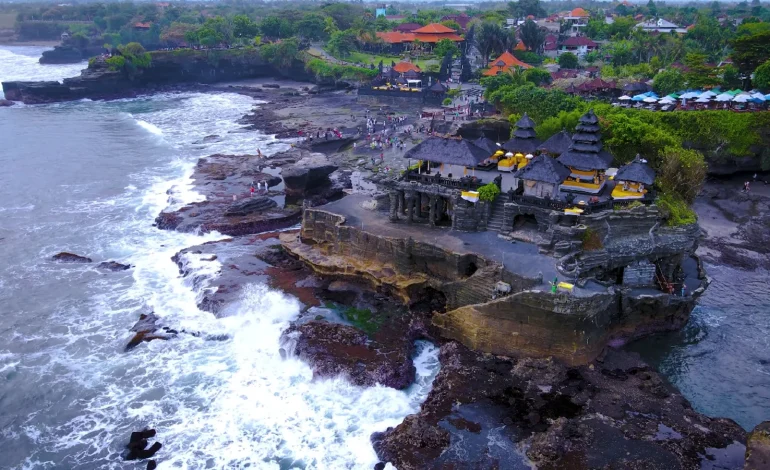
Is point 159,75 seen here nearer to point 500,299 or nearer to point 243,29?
point 243,29

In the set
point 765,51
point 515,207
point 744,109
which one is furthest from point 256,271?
point 765,51

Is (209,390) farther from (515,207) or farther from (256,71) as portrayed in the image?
(256,71)

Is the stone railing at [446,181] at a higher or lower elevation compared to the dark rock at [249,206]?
higher

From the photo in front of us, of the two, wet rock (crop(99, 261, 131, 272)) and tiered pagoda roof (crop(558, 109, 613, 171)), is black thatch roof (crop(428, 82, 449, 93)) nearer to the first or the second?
tiered pagoda roof (crop(558, 109, 613, 171))

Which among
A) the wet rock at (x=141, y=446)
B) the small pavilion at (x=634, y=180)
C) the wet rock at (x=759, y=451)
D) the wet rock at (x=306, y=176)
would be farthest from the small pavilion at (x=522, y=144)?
the wet rock at (x=141, y=446)

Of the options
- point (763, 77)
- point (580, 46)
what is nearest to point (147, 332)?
point (763, 77)

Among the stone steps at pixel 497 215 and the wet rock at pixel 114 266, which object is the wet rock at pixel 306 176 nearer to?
the wet rock at pixel 114 266

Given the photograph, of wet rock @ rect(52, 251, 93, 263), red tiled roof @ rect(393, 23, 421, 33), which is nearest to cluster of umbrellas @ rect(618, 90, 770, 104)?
wet rock @ rect(52, 251, 93, 263)
